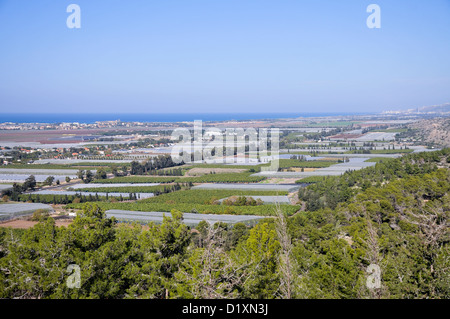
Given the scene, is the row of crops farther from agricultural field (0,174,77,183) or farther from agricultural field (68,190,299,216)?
agricultural field (68,190,299,216)

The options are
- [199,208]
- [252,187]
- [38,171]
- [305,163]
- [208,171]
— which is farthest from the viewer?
[305,163]

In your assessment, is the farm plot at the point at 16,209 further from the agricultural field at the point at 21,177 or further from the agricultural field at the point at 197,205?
the agricultural field at the point at 21,177

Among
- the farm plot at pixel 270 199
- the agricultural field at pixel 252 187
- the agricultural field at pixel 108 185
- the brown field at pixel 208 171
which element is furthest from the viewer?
the brown field at pixel 208 171

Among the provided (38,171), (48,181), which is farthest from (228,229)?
(38,171)

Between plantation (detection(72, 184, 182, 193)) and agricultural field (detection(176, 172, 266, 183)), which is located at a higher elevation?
agricultural field (detection(176, 172, 266, 183))

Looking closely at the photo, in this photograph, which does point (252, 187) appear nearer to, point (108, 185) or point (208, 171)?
point (208, 171)

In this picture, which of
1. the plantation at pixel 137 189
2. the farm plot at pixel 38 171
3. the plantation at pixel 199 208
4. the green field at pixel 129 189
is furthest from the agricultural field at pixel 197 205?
the farm plot at pixel 38 171

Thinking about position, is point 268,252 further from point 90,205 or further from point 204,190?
point 204,190

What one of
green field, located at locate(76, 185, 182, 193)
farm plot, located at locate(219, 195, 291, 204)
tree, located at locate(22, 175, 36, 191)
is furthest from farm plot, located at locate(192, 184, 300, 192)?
tree, located at locate(22, 175, 36, 191)
